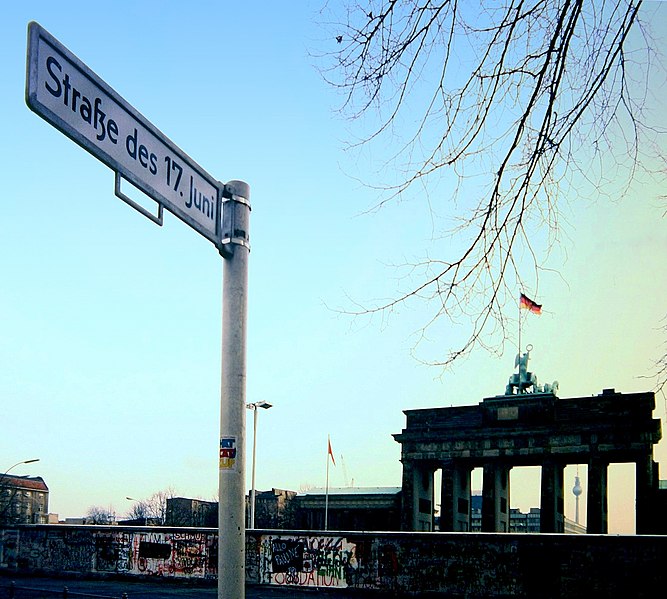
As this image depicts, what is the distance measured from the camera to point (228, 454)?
15.6 ft

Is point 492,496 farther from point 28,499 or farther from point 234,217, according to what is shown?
point 28,499

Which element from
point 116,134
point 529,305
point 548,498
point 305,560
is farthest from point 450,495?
point 116,134

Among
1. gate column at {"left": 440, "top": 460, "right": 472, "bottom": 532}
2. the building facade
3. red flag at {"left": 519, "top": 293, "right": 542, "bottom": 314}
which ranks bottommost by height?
the building facade

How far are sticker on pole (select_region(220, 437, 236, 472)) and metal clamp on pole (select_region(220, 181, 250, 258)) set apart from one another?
1173 mm

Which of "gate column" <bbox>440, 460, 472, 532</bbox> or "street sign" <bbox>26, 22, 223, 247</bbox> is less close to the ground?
"street sign" <bbox>26, 22, 223, 247</bbox>

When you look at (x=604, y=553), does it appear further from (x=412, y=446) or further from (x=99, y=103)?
(x=412, y=446)

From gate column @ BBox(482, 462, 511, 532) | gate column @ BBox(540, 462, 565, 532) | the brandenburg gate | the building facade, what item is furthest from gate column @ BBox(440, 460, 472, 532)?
the building facade

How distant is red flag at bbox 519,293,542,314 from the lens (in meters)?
4.98

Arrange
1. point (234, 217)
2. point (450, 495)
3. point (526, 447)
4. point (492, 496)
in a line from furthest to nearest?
point (450, 495)
point (492, 496)
point (526, 447)
point (234, 217)

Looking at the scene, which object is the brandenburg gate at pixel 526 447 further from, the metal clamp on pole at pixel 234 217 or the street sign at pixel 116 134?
the street sign at pixel 116 134

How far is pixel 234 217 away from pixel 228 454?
153cm

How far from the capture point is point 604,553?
24.3 metres

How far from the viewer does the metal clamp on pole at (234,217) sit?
501 cm

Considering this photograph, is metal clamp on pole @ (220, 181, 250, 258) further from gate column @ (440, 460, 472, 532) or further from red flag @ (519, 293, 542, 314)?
gate column @ (440, 460, 472, 532)
